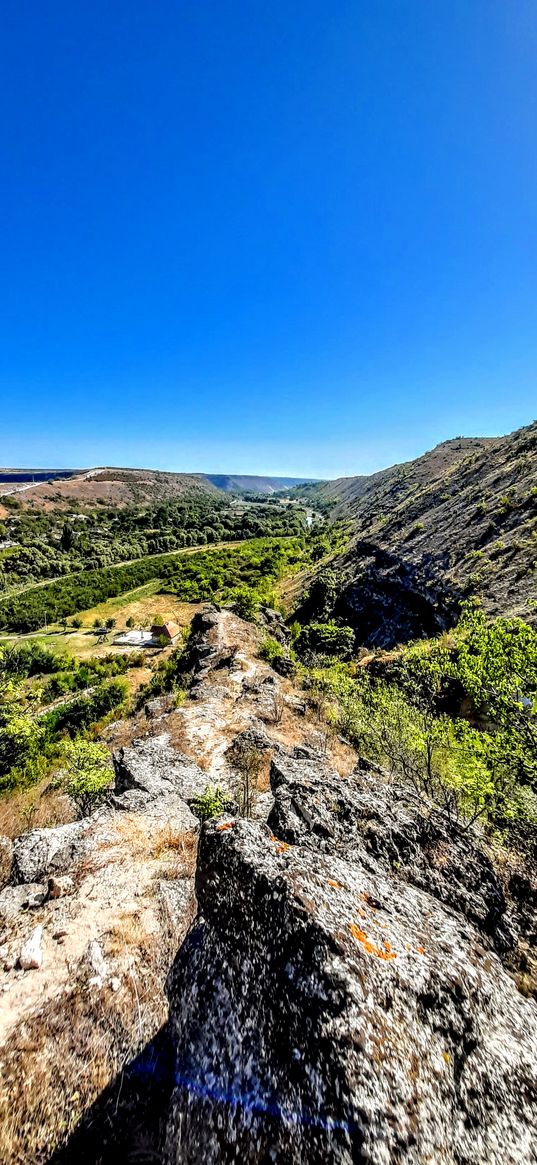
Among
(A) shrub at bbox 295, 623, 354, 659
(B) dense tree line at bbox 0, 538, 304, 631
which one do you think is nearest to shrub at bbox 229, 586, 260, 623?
(A) shrub at bbox 295, 623, 354, 659

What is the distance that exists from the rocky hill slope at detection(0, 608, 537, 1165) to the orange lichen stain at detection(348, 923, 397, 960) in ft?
0.07

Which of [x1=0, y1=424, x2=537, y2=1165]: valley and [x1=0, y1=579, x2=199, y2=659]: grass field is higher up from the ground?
[x1=0, y1=424, x2=537, y2=1165]: valley

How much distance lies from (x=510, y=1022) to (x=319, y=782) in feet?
25.2

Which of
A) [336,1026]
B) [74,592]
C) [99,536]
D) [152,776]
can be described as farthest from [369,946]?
[99,536]

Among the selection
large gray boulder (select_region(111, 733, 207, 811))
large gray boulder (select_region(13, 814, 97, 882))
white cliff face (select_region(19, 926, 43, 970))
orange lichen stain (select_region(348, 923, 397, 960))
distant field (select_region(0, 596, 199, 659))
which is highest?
orange lichen stain (select_region(348, 923, 397, 960))

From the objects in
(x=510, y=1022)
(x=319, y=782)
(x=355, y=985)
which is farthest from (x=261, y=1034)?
(x=319, y=782)

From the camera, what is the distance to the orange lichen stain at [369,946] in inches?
221

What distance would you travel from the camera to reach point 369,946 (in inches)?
224

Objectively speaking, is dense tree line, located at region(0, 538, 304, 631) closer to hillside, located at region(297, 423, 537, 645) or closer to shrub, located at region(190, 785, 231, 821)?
hillside, located at region(297, 423, 537, 645)

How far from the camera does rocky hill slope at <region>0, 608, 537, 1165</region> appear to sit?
4.40 metres

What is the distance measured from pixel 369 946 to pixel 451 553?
54342 millimetres

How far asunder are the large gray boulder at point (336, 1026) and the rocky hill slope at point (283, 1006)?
0.9 inches

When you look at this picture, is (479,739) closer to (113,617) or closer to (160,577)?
(113,617)

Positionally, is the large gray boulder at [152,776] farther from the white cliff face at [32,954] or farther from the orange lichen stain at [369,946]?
the orange lichen stain at [369,946]
